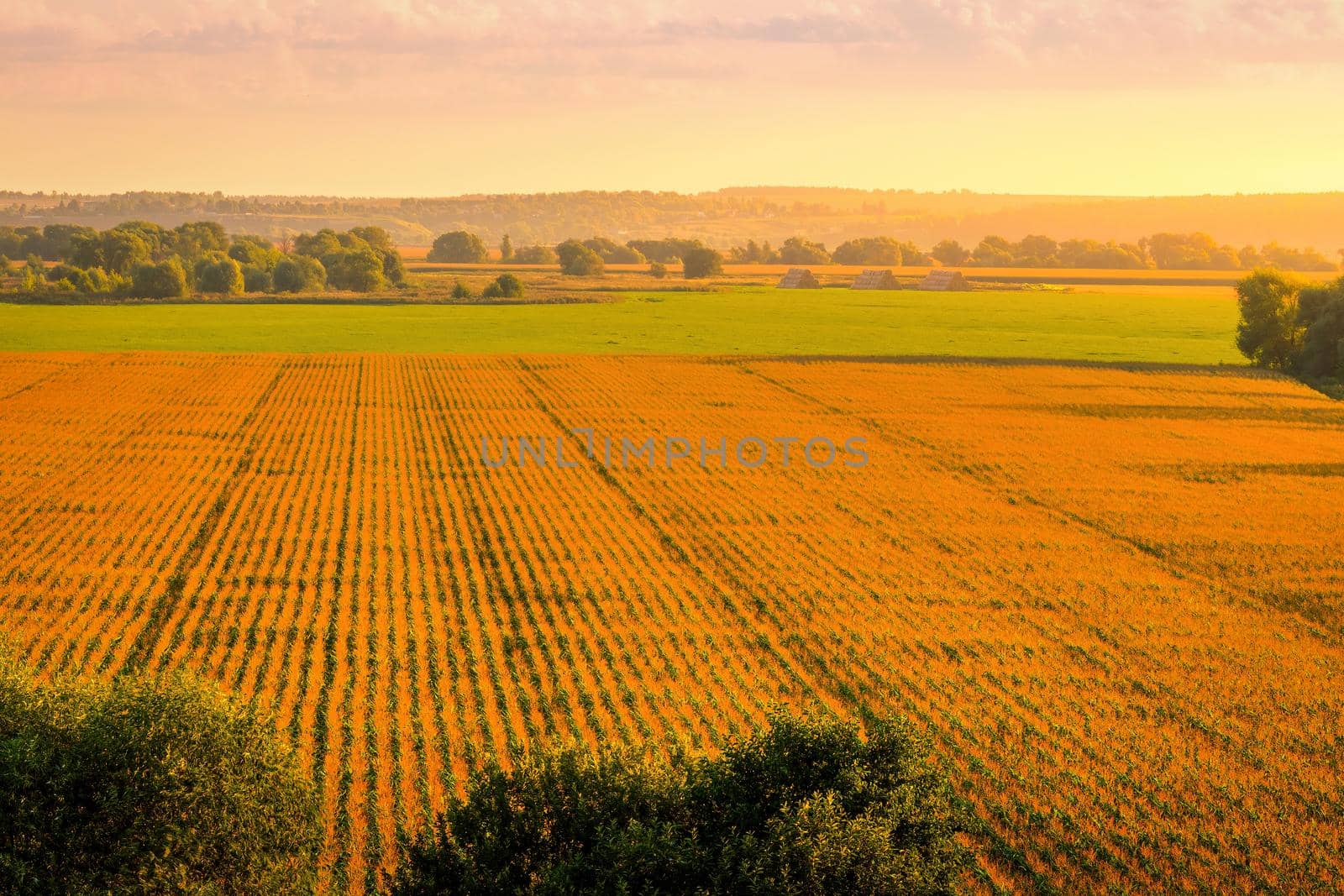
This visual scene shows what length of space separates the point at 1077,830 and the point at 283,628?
1614 centimetres

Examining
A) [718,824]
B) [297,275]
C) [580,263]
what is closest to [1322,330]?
[718,824]

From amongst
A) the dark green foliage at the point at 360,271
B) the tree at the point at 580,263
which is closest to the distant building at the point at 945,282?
the tree at the point at 580,263

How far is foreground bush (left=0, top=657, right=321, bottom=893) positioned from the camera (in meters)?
12.9

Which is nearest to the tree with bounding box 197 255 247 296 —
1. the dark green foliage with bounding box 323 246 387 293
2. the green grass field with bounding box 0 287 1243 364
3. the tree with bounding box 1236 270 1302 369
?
the dark green foliage with bounding box 323 246 387 293

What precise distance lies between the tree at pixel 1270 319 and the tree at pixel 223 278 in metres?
Result: 97.6

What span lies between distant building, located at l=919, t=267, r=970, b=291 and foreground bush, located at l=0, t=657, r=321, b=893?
459 ft

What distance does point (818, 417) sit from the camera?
54688 mm

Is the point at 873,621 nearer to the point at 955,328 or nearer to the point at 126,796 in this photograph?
the point at 126,796

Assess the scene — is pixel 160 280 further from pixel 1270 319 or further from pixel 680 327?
pixel 1270 319

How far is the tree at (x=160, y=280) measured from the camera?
120m

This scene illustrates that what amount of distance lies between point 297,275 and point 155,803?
5045 inches

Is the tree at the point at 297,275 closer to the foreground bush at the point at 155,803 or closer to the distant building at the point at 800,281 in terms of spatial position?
the distant building at the point at 800,281

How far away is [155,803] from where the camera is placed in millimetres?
13141

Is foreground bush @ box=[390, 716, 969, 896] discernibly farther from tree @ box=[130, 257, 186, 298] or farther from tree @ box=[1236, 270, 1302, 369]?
tree @ box=[130, 257, 186, 298]
